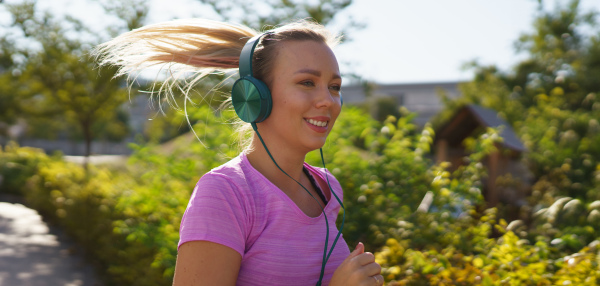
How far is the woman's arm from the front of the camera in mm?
1347

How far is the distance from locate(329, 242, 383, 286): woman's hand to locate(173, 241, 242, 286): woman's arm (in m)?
0.32

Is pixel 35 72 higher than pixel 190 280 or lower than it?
lower

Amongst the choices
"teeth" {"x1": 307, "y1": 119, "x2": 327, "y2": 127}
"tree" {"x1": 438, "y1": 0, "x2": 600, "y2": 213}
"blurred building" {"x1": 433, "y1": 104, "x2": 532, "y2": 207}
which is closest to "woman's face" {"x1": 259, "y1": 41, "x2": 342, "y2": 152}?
"teeth" {"x1": 307, "y1": 119, "x2": 327, "y2": 127}

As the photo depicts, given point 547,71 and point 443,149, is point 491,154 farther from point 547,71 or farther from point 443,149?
point 547,71

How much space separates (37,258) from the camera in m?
7.86

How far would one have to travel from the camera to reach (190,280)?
1.35m

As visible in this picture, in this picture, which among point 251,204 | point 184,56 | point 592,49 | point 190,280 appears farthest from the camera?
point 592,49

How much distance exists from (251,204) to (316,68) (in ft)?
1.57

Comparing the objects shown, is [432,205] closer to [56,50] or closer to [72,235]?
[72,235]

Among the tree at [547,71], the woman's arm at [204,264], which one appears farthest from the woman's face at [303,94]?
the tree at [547,71]

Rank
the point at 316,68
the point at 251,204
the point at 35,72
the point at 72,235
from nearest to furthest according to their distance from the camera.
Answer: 1. the point at 251,204
2. the point at 316,68
3. the point at 72,235
4. the point at 35,72

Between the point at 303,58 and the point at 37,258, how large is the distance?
7722 millimetres

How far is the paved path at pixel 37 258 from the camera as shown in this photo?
6648mm

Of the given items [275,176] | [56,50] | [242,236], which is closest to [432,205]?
[275,176]
